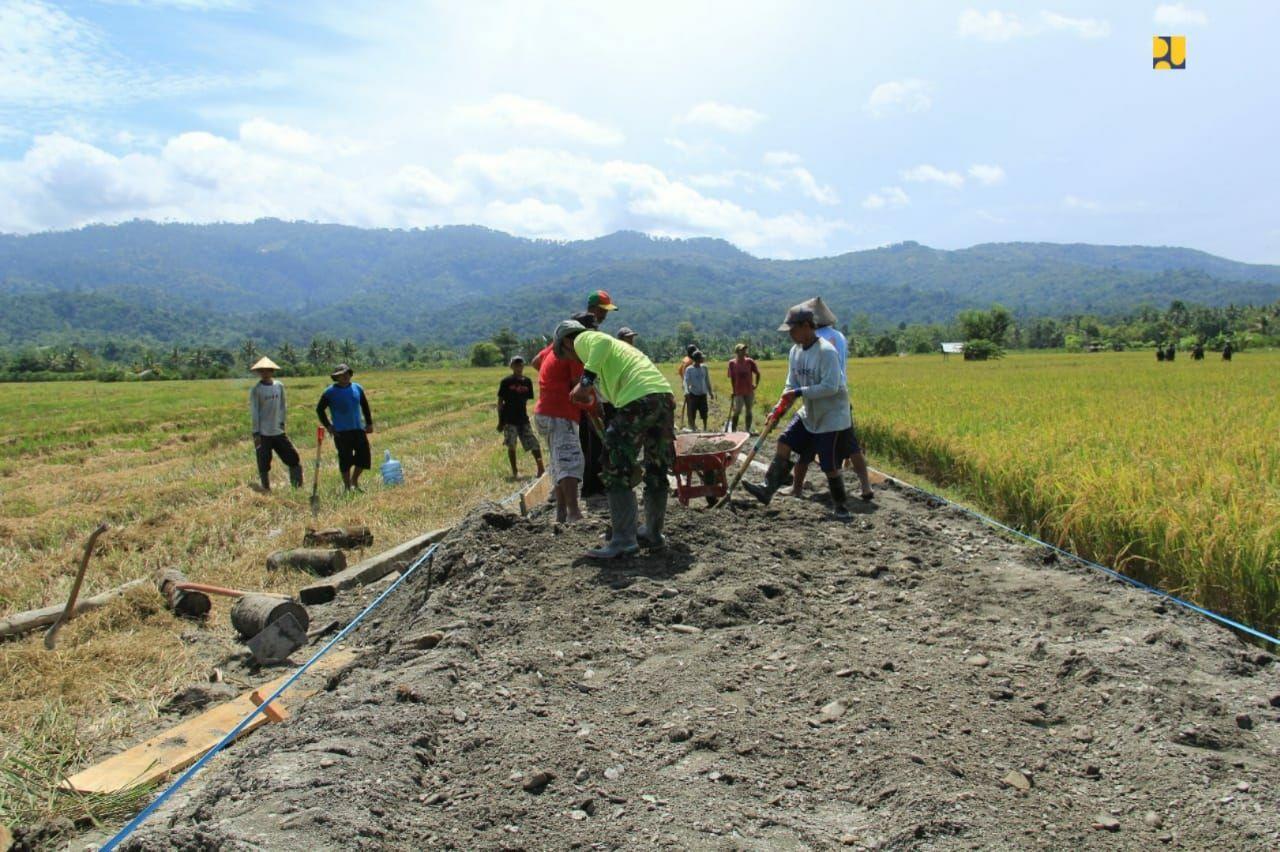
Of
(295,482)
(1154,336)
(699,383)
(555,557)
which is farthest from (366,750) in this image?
(1154,336)

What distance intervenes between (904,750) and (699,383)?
1047cm

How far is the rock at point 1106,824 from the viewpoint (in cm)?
248

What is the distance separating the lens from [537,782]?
2.75 m

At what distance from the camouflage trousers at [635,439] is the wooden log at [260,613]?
6.68 ft

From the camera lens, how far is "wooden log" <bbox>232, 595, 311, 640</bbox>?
4.77m

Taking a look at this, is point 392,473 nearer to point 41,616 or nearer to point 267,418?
point 267,418

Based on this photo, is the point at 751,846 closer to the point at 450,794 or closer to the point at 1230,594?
the point at 450,794

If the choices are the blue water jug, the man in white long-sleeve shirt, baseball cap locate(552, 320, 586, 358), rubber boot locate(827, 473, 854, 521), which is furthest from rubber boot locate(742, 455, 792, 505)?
the blue water jug

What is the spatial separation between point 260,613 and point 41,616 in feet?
4.91

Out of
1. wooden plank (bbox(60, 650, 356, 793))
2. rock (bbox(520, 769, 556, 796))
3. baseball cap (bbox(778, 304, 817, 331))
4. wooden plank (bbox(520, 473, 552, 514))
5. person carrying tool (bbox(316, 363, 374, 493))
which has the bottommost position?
wooden plank (bbox(60, 650, 356, 793))

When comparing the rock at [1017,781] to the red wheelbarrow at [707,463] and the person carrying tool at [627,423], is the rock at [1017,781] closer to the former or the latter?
the person carrying tool at [627,423]

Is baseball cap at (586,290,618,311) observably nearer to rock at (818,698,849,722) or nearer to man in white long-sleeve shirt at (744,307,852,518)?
man in white long-sleeve shirt at (744,307,852,518)

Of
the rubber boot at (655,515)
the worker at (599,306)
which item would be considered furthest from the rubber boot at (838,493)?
the worker at (599,306)

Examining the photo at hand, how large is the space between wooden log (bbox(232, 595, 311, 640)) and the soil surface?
42 centimetres
